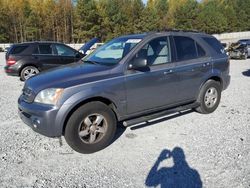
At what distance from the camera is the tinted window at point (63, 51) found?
1142 cm

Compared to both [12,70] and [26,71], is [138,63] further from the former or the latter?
[12,70]

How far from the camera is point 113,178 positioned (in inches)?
148

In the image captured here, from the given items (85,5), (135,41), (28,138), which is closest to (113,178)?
(28,138)

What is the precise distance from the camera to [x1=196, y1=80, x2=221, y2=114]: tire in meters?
6.05

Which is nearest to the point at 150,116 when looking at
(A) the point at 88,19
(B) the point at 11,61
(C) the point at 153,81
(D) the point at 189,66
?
(C) the point at 153,81

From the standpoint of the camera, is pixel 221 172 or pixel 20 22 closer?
pixel 221 172

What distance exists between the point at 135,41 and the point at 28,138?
105 inches

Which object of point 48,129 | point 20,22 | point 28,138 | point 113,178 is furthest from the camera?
point 20,22

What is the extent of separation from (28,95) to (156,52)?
8.01 ft

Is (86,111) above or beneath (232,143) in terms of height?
above

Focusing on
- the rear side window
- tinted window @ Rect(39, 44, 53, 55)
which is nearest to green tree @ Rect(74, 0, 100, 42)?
tinted window @ Rect(39, 44, 53, 55)

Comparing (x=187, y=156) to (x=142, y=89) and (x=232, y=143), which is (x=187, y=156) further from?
(x=142, y=89)

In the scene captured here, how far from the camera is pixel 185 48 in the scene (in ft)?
18.7

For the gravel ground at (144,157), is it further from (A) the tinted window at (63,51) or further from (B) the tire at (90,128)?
(A) the tinted window at (63,51)
